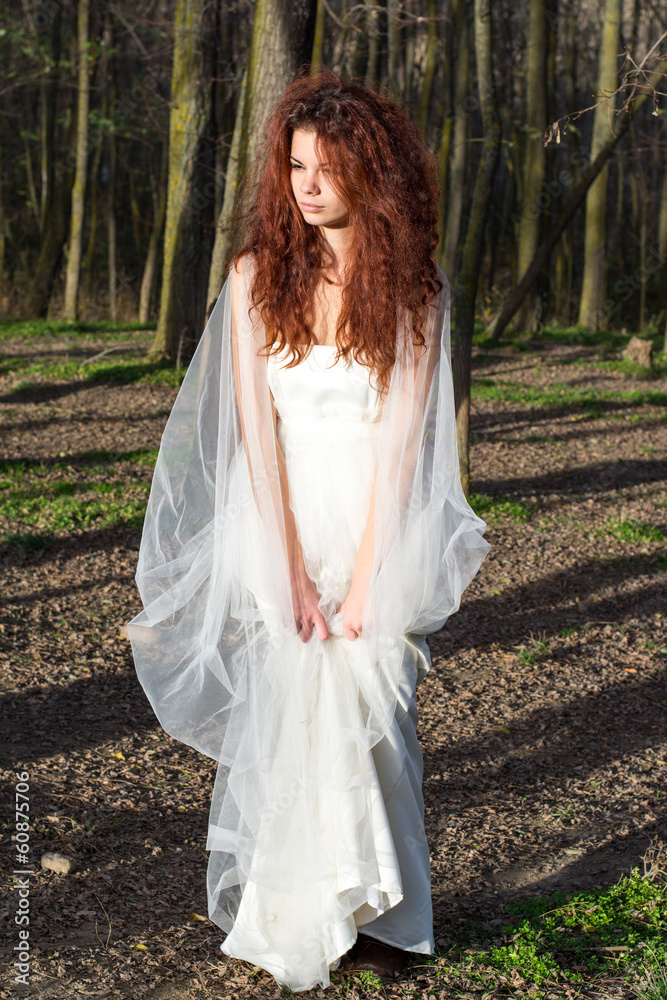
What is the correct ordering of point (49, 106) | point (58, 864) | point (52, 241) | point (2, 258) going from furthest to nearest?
1. point (2, 258)
2. point (49, 106)
3. point (52, 241)
4. point (58, 864)

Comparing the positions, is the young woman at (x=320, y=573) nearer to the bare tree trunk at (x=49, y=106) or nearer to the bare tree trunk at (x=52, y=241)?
the bare tree trunk at (x=52, y=241)

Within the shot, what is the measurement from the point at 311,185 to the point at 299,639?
1.20 meters

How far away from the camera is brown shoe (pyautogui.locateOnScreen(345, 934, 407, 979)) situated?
270cm

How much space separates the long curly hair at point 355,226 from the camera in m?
2.35

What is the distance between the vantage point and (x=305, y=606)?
2590 millimetres

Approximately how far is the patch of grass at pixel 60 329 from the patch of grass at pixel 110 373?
3.10 metres

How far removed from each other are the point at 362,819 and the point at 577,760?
1.96m

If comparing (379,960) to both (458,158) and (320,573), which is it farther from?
(458,158)

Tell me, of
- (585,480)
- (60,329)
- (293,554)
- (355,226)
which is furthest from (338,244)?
(60,329)

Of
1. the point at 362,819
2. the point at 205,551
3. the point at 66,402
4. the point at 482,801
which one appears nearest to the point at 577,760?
the point at 482,801

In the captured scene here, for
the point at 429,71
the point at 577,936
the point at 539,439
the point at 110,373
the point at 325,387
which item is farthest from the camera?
the point at 429,71

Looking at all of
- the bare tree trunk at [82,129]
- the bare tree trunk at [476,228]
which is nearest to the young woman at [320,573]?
the bare tree trunk at [476,228]

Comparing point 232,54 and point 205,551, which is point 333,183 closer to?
point 205,551

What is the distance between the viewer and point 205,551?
2.76 metres
